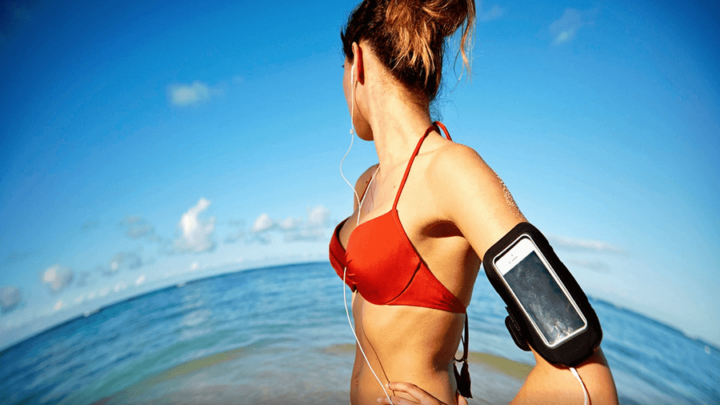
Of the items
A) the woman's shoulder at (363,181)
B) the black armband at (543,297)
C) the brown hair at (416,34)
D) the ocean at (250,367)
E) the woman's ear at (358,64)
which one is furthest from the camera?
→ the ocean at (250,367)

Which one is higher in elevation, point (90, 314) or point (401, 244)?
point (90, 314)

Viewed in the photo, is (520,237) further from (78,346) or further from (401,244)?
(78,346)

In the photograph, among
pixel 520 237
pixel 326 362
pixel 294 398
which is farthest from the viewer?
pixel 326 362

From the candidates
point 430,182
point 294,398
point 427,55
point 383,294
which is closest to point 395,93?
point 427,55

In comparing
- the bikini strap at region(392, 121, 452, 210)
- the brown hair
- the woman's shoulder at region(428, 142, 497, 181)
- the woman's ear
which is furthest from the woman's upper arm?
the woman's ear

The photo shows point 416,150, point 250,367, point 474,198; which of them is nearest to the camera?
point 474,198

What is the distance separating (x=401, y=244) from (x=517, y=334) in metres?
0.42

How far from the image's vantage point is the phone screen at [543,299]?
625 millimetres

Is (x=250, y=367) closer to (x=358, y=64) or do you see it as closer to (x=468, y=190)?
(x=358, y=64)

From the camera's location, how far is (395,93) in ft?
4.45

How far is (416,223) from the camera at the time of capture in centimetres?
102

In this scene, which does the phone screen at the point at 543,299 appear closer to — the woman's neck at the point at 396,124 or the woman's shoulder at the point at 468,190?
the woman's shoulder at the point at 468,190

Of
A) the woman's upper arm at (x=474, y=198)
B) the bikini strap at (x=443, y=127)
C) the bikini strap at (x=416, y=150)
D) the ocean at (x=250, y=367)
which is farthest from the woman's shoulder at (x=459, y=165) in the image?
the ocean at (x=250, y=367)

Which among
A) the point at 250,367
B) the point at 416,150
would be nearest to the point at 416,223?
the point at 416,150
